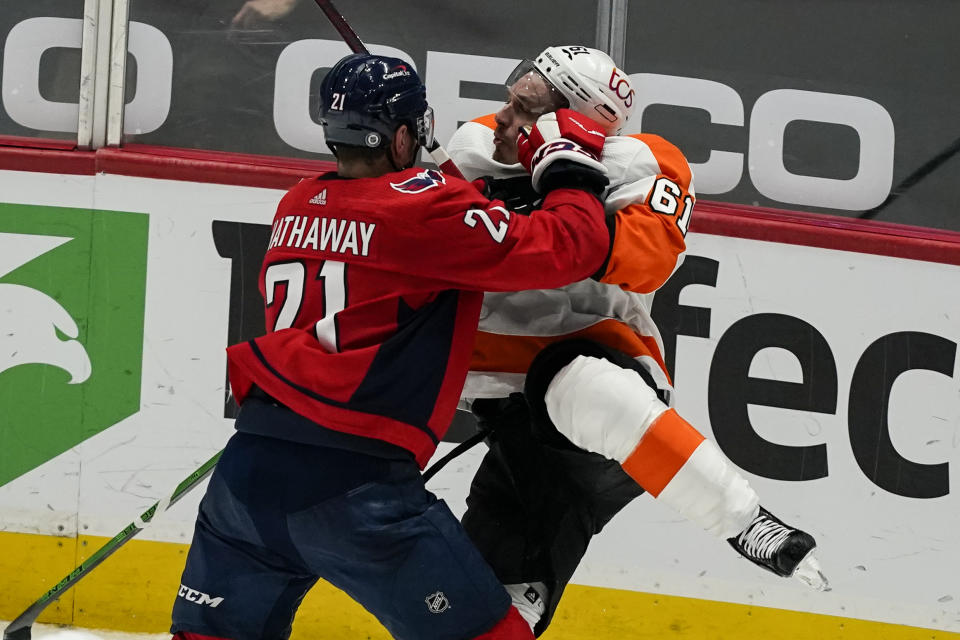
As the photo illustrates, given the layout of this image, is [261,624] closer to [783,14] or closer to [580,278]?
[580,278]

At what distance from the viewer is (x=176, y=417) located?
3031mm

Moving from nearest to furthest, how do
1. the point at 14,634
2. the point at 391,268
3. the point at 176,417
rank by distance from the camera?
the point at 391,268 → the point at 14,634 → the point at 176,417

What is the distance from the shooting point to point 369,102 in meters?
1.78

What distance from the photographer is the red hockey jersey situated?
1722mm

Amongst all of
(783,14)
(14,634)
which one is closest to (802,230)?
(783,14)

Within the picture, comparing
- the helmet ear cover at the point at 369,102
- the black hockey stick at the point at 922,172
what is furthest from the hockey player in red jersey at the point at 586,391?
the black hockey stick at the point at 922,172

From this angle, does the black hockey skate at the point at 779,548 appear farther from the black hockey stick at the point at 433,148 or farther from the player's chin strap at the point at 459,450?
the black hockey stick at the point at 433,148

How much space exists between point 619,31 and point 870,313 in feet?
3.17

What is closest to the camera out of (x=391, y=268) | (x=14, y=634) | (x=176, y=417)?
(x=391, y=268)

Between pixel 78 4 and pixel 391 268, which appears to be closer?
pixel 391 268

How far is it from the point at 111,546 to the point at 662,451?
1.19 metres

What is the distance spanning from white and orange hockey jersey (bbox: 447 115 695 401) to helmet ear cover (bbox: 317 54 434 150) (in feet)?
1.08

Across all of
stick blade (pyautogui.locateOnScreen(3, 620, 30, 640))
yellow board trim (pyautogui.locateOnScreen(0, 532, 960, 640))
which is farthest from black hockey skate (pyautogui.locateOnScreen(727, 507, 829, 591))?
stick blade (pyautogui.locateOnScreen(3, 620, 30, 640))

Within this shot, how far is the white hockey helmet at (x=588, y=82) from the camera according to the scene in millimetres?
2033
